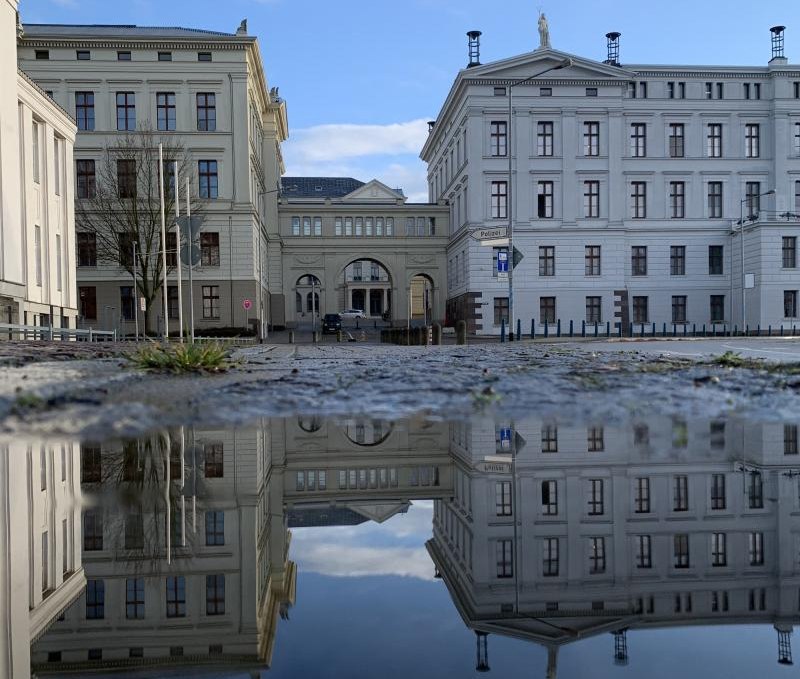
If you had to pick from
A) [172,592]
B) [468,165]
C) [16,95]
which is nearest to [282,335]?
[468,165]

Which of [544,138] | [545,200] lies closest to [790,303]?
[545,200]

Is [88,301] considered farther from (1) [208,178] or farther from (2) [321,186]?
(2) [321,186]

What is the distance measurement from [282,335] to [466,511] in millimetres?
52559

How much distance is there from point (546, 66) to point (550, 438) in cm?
4738

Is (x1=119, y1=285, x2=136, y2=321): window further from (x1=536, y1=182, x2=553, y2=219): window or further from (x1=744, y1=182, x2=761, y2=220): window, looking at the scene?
(x1=744, y1=182, x2=761, y2=220): window

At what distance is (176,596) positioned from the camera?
169 cm

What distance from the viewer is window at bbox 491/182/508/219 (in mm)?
48125

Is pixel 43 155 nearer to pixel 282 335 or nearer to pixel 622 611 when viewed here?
pixel 282 335

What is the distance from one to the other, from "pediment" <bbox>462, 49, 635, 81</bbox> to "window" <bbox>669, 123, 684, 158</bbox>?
5.11 m

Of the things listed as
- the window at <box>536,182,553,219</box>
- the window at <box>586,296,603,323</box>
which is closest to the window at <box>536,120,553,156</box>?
the window at <box>536,182,553,219</box>

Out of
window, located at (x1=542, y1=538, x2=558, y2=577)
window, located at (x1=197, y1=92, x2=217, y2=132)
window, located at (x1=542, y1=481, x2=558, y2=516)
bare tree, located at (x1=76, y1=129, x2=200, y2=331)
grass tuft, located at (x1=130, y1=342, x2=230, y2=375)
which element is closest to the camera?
window, located at (x1=542, y1=538, x2=558, y2=577)

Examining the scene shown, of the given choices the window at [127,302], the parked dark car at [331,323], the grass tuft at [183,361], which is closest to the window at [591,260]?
the parked dark car at [331,323]

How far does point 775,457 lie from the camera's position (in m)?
3.17

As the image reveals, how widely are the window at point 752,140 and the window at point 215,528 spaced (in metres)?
54.9
